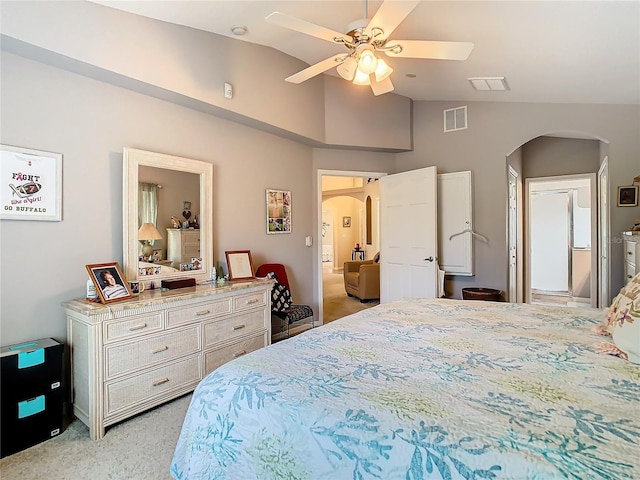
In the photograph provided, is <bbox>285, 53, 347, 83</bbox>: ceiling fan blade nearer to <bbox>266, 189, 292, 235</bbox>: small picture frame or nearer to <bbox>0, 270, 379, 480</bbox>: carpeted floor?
<bbox>266, 189, 292, 235</bbox>: small picture frame

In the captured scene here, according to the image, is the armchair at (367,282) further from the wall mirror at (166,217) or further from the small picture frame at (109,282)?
the small picture frame at (109,282)

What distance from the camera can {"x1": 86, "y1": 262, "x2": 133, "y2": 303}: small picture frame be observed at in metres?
2.25

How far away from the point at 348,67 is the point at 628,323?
206 centimetres

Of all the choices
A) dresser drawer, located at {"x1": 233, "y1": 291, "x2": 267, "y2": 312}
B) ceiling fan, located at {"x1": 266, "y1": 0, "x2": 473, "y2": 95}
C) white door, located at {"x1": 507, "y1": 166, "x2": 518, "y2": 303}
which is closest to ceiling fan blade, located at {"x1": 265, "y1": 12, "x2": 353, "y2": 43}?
ceiling fan, located at {"x1": 266, "y1": 0, "x2": 473, "y2": 95}

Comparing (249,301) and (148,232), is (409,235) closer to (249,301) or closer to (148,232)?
(249,301)

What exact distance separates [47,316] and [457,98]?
4.62 metres

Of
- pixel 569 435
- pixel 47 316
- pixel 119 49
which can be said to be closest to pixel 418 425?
pixel 569 435

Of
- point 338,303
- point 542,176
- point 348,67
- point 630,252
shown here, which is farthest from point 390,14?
point 338,303

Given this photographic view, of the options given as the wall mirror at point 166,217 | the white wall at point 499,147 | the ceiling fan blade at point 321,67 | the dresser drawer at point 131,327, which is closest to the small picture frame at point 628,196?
the white wall at point 499,147

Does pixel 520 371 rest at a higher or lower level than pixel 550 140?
lower

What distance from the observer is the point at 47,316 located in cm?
226

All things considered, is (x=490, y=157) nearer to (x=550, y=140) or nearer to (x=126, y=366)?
(x=550, y=140)

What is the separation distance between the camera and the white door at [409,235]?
4168 mm

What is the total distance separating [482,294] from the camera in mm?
3861
